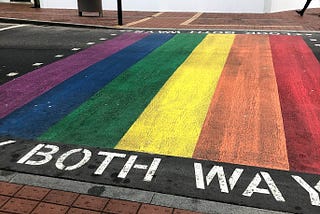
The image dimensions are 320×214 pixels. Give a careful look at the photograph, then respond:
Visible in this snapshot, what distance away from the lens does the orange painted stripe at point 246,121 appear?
12.8 feet

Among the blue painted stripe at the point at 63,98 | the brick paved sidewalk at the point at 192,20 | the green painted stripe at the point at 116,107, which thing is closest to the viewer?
the green painted stripe at the point at 116,107

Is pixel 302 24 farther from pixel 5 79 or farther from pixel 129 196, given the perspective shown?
pixel 129 196

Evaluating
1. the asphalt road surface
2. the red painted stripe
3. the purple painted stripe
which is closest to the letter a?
the asphalt road surface

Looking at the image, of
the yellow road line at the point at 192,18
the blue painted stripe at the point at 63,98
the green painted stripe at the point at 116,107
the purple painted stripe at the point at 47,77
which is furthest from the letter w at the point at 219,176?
the yellow road line at the point at 192,18

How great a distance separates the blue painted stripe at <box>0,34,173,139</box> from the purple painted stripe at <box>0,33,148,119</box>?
16 centimetres

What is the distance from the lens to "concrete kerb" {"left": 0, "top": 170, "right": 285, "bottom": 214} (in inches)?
119

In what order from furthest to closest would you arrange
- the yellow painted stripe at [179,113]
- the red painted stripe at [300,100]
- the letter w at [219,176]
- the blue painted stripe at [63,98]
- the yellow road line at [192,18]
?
the yellow road line at [192,18]
the blue painted stripe at [63,98]
the yellow painted stripe at [179,113]
the red painted stripe at [300,100]
the letter w at [219,176]

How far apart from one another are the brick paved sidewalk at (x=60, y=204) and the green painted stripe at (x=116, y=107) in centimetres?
100

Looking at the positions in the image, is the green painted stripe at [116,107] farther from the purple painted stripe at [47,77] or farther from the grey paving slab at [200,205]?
the grey paving slab at [200,205]

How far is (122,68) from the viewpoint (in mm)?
7383

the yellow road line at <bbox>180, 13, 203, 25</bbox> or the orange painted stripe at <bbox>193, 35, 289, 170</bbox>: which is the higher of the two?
the yellow road line at <bbox>180, 13, 203, 25</bbox>

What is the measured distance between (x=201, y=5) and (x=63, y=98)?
12.7 meters

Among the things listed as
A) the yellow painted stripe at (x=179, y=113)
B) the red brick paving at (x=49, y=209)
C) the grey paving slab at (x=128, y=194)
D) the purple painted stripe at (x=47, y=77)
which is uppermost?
the purple painted stripe at (x=47, y=77)

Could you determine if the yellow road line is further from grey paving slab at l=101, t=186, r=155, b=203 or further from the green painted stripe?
grey paving slab at l=101, t=186, r=155, b=203
